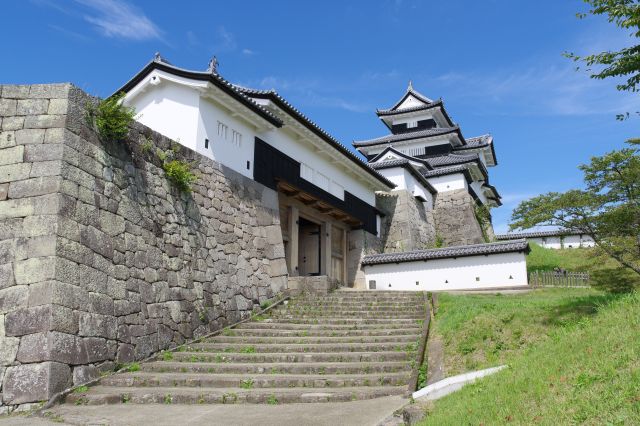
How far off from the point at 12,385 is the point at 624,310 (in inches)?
319

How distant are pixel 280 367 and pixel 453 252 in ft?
38.0

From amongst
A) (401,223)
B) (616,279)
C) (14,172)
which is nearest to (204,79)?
(14,172)

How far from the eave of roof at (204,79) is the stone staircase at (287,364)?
5875 mm

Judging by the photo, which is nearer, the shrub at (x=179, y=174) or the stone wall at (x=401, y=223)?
the shrub at (x=179, y=174)

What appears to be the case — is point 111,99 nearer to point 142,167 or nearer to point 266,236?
point 142,167

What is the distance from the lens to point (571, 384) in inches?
163

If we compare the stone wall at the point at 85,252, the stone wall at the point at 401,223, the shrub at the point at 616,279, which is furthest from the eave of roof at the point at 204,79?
the stone wall at the point at 401,223

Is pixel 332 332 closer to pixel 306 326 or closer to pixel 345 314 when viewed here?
pixel 306 326

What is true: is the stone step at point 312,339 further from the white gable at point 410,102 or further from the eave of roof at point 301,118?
the white gable at point 410,102

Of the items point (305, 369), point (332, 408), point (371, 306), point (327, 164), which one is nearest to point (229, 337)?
point (305, 369)

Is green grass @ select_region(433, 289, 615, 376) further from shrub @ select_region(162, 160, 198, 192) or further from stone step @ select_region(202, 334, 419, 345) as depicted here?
shrub @ select_region(162, 160, 198, 192)

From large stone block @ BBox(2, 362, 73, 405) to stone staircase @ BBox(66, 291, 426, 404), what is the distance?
33 centimetres

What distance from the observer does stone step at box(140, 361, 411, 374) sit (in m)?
7.93

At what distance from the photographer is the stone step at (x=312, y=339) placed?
377 inches
